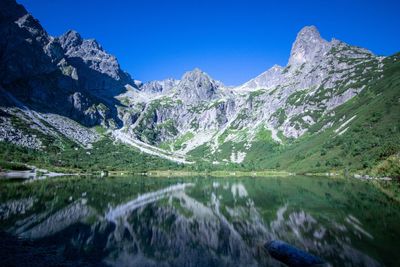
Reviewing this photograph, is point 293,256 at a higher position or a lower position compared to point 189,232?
higher

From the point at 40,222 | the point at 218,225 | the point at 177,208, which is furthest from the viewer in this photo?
the point at 177,208

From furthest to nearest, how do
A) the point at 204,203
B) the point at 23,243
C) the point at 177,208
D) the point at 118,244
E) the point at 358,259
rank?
the point at 204,203, the point at 177,208, the point at 118,244, the point at 23,243, the point at 358,259

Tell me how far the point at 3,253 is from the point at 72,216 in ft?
71.6

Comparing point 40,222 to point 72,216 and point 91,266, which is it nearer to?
point 72,216

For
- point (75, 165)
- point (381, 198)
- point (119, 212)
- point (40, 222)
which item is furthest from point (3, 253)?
point (75, 165)

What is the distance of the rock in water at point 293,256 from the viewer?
2587cm

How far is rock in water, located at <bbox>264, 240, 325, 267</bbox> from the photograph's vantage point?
25.9 metres

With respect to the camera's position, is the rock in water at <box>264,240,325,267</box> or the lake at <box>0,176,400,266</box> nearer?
the rock in water at <box>264,240,325,267</box>

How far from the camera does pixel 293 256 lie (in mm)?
26734

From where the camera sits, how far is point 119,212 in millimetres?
53250

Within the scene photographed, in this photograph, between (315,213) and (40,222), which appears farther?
(315,213)

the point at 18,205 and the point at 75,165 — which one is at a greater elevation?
the point at 75,165

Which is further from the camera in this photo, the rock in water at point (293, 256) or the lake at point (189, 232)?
the lake at point (189, 232)

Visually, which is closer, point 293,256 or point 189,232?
point 293,256
